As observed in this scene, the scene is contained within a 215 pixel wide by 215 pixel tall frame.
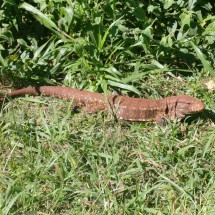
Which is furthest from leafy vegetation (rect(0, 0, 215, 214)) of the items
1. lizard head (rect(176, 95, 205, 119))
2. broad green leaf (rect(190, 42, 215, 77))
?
lizard head (rect(176, 95, 205, 119))

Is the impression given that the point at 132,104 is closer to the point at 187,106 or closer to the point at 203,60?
the point at 187,106

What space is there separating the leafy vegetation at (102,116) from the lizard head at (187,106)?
128 millimetres

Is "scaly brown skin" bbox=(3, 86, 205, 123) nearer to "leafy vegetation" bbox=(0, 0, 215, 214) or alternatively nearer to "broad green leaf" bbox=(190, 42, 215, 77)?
"leafy vegetation" bbox=(0, 0, 215, 214)

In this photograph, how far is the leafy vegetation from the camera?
15.4ft

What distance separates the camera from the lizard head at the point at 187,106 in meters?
5.62

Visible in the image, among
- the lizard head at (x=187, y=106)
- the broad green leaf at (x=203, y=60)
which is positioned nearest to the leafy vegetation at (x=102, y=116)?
the broad green leaf at (x=203, y=60)

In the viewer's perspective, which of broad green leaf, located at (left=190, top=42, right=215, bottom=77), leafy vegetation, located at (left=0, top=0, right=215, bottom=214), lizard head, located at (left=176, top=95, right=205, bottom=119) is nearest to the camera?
leafy vegetation, located at (left=0, top=0, right=215, bottom=214)

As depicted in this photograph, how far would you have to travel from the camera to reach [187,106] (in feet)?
18.7

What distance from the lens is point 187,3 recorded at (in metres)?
6.41

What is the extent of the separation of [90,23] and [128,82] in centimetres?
88

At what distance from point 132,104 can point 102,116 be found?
1.28 feet

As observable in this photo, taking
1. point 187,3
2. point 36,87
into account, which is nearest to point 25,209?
point 36,87

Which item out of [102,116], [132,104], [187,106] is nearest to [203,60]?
[187,106]

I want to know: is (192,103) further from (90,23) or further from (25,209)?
(25,209)
